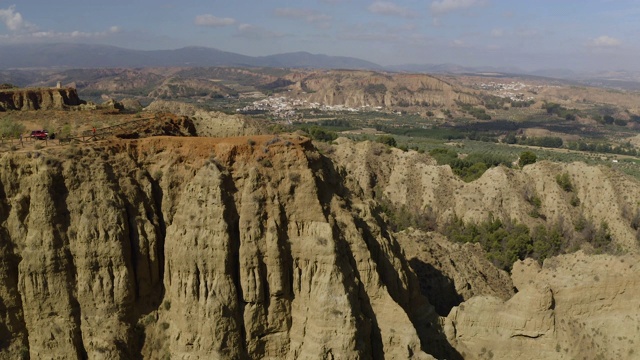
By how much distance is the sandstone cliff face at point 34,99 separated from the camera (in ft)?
112

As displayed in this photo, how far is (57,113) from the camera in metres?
29.3

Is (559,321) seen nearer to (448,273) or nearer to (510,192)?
(448,273)

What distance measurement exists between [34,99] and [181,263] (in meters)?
22.9

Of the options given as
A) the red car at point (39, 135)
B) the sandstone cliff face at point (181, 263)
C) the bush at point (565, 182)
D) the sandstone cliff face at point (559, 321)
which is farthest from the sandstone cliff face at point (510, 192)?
the red car at point (39, 135)

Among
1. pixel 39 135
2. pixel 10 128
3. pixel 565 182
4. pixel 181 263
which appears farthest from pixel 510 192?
pixel 10 128

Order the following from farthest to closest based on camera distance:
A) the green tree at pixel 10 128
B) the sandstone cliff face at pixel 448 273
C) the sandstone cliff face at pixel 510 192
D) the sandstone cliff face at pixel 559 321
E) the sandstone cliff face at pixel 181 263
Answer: the sandstone cliff face at pixel 510 192 < the sandstone cliff face at pixel 448 273 < the green tree at pixel 10 128 < the sandstone cliff face at pixel 559 321 < the sandstone cliff face at pixel 181 263

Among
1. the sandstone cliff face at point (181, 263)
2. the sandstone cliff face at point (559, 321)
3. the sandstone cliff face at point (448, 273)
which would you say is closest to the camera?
the sandstone cliff face at point (181, 263)

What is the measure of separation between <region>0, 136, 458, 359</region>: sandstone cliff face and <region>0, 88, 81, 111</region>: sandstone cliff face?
48.0 feet

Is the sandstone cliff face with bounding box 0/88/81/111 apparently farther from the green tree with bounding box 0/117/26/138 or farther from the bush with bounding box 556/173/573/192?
the bush with bounding box 556/173/573/192

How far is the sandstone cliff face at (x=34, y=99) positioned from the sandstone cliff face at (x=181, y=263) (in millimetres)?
14622

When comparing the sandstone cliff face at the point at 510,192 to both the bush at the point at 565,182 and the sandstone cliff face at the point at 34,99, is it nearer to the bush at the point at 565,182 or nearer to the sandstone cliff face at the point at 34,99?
the bush at the point at 565,182

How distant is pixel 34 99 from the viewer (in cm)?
3559

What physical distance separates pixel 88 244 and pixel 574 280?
25543 millimetres

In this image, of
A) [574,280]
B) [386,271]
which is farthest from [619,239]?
[386,271]
